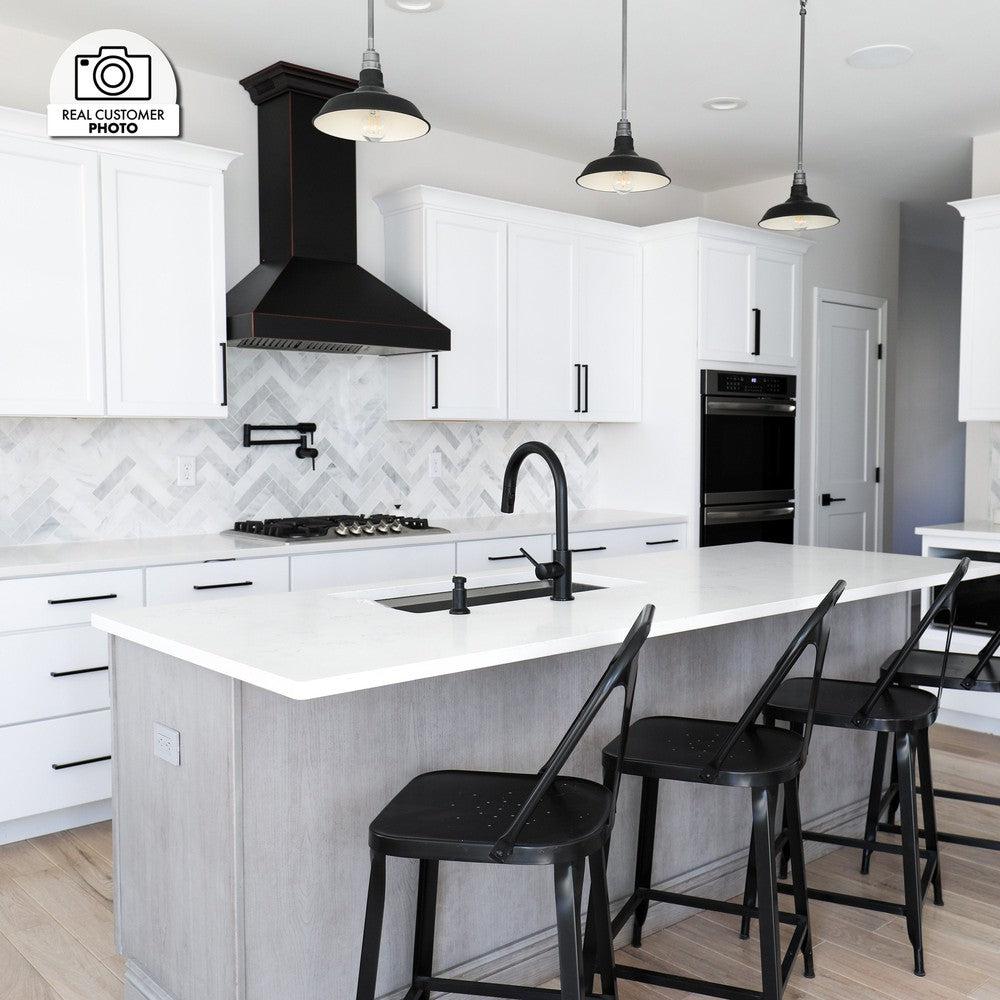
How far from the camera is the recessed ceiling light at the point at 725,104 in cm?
453

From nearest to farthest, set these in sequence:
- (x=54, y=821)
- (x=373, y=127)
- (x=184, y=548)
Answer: (x=373, y=127) < (x=54, y=821) < (x=184, y=548)

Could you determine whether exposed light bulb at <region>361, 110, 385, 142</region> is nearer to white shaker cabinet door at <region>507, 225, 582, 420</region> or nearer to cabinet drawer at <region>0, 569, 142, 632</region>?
cabinet drawer at <region>0, 569, 142, 632</region>

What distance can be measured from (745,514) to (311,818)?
389 cm

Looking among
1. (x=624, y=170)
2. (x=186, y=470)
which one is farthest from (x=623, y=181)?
(x=186, y=470)

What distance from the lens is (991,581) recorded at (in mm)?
4500

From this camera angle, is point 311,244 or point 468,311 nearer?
point 311,244

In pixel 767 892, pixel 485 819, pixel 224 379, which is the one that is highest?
pixel 224 379

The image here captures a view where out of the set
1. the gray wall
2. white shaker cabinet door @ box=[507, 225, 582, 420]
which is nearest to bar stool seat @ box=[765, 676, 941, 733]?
white shaker cabinet door @ box=[507, 225, 582, 420]

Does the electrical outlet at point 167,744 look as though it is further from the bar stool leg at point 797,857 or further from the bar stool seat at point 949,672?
the bar stool seat at point 949,672

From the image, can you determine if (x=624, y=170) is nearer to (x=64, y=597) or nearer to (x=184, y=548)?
(x=184, y=548)

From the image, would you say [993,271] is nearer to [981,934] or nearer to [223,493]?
[981,934]

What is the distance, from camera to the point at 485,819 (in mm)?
1784

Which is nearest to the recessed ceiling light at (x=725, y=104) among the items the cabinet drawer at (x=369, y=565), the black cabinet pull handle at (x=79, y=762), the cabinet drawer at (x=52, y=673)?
the cabinet drawer at (x=369, y=565)

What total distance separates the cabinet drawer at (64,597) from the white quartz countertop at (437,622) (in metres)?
1.21
